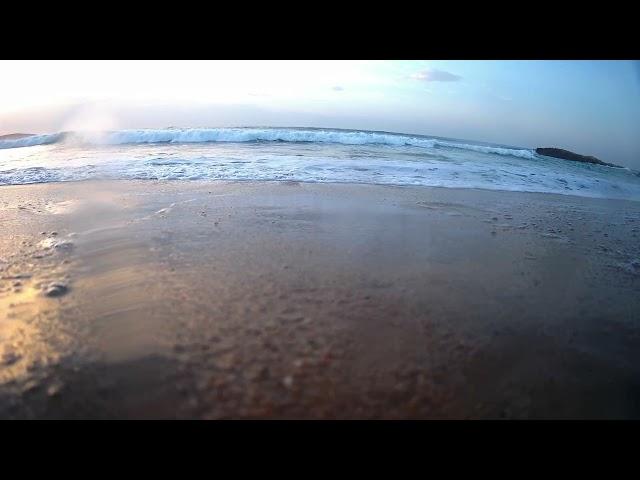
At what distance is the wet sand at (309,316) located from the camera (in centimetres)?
171

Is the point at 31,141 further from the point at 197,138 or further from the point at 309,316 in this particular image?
the point at 309,316

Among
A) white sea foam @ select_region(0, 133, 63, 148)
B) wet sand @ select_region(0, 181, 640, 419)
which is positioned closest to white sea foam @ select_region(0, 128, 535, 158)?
white sea foam @ select_region(0, 133, 63, 148)

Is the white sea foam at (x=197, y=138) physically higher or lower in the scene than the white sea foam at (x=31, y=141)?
higher

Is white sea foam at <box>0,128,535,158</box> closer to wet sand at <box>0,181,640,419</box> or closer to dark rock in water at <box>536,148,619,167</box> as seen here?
dark rock in water at <box>536,148,619,167</box>

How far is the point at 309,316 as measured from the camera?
7.63ft

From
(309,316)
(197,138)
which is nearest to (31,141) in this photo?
(197,138)

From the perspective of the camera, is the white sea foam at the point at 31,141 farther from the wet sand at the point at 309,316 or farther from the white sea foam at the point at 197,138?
the wet sand at the point at 309,316

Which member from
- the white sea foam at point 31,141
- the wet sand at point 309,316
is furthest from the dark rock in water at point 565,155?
the white sea foam at point 31,141

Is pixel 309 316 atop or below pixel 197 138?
below

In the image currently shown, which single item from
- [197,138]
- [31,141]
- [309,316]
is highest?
[197,138]
